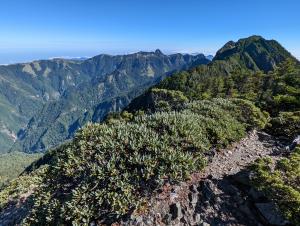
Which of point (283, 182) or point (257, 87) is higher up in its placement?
point (283, 182)

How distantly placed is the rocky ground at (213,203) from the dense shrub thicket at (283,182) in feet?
1.74

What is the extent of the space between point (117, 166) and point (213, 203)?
467 centimetres

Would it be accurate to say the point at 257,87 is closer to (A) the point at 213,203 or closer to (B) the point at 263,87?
(B) the point at 263,87

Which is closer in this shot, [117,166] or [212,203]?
[212,203]

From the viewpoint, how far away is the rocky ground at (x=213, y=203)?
42.4 feet

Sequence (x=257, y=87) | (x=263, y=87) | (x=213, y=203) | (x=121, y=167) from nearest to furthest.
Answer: (x=213, y=203)
(x=121, y=167)
(x=263, y=87)
(x=257, y=87)

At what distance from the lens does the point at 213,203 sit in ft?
45.0

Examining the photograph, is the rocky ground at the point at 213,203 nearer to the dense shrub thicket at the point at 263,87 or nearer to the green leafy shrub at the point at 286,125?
the green leafy shrub at the point at 286,125

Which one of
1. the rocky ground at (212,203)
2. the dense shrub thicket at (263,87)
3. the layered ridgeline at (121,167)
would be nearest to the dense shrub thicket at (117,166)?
the layered ridgeline at (121,167)

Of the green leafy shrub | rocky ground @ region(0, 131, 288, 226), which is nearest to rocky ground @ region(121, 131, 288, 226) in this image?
rocky ground @ region(0, 131, 288, 226)

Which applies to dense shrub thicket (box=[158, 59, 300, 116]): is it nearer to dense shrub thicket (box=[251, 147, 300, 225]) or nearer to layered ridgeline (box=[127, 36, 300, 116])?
layered ridgeline (box=[127, 36, 300, 116])

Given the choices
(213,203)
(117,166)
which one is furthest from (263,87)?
(117,166)

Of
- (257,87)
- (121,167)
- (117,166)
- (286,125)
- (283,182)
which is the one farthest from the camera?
(257,87)

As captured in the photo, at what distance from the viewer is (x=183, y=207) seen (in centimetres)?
→ 1355
